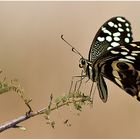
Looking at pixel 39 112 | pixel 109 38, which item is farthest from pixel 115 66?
pixel 39 112

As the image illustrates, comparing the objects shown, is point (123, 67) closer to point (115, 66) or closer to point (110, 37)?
point (115, 66)

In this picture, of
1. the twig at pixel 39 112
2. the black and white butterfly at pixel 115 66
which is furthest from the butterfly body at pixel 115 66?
the twig at pixel 39 112

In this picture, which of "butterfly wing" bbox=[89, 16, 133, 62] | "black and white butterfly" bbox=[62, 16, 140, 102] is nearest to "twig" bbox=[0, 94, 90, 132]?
"black and white butterfly" bbox=[62, 16, 140, 102]

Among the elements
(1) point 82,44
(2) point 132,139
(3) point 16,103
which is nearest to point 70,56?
(1) point 82,44

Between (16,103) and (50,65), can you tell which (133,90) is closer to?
(16,103)

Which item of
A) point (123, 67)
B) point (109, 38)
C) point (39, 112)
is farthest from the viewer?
point (109, 38)

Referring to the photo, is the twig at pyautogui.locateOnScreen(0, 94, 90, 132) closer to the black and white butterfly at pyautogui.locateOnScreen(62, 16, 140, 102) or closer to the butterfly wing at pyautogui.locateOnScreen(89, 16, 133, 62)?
the black and white butterfly at pyautogui.locateOnScreen(62, 16, 140, 102)

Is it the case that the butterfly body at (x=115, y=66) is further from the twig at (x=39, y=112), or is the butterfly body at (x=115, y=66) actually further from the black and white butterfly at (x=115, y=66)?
the twig at (x=39, y=112)
